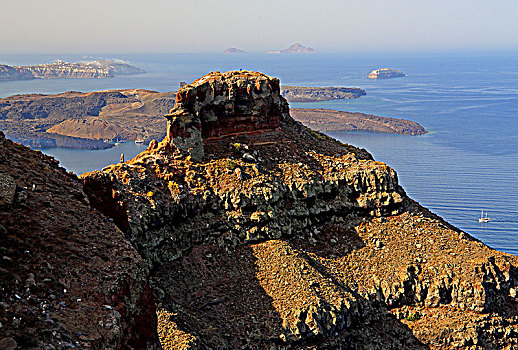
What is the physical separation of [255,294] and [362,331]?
7.28 metres

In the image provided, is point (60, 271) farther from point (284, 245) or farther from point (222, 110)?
point (222, 110)

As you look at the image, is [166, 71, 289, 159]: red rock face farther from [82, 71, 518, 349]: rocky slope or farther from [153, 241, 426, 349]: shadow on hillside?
[153, 241, 426, 349]: shadow on hillside

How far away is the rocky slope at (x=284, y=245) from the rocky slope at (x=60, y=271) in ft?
43.7

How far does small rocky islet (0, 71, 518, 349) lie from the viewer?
102 feet

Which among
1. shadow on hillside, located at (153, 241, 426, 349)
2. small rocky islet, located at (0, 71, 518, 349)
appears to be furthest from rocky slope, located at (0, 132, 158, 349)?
shadow on hillside, located at (153, 241, 426, 349)

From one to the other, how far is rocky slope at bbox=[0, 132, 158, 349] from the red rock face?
20.1 meters

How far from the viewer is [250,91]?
1581 inches

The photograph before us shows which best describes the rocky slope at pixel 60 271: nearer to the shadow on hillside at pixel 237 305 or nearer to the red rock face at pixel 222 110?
the shadow on hillside at pixel 237 305

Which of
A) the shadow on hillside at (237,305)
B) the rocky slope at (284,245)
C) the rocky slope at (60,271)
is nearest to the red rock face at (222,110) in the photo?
the rocky slope at (284,245)

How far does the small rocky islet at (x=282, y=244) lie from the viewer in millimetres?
31125

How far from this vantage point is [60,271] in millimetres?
13641

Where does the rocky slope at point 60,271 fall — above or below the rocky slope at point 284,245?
above

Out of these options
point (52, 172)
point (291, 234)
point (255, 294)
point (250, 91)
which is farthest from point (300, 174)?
point (52, 172)

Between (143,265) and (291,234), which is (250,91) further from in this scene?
(143,265)
